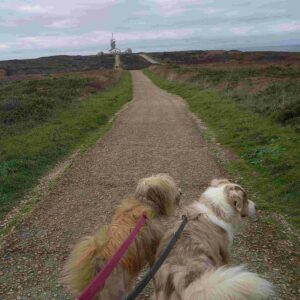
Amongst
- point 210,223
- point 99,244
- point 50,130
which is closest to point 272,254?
point 210,223

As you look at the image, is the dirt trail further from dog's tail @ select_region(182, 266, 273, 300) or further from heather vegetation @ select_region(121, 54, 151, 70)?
heather vegetation @ select_region(121, 54, 151, 70)

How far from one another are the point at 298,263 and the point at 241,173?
12.9ft

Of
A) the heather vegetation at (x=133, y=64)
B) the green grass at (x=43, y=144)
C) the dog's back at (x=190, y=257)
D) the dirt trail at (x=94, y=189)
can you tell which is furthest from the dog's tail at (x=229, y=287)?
the heather vegetation at (x=133, y=64)

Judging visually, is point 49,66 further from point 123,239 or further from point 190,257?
point 190,257

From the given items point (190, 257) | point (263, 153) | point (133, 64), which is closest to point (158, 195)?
point (190, 257)

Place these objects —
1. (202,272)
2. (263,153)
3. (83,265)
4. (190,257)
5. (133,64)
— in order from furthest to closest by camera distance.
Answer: (133,64) < (263,153) < (190,257) < (83,265) < (202,272)

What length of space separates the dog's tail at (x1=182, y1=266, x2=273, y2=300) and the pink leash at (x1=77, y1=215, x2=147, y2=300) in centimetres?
62

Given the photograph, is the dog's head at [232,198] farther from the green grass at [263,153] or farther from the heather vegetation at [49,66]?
the heather vegetation at [49,66]

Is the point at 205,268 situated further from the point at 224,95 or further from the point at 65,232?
the point at 224,95

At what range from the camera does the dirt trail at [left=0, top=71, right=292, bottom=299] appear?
5.17m

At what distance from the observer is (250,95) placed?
19719mm

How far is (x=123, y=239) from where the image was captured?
3615 millimetres

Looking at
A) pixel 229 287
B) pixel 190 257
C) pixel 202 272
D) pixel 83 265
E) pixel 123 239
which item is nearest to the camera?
pixel 229 287

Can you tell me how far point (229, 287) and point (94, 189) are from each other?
585 cm
